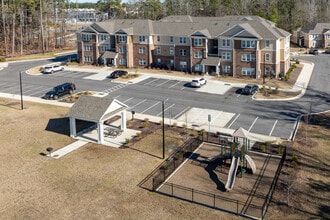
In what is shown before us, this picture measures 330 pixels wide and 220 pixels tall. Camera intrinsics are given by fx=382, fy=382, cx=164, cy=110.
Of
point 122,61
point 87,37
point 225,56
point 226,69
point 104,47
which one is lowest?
point 226,69

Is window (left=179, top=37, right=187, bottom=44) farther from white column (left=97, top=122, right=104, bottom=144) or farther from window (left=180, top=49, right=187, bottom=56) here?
white column (left=97, top=122, right=104, bottom=144)

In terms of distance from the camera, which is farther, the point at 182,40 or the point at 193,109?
the point at 182,40

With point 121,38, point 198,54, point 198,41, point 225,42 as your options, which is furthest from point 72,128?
point 121,38

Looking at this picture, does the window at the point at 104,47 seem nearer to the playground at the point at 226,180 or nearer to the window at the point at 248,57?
the window at the point at 248,57

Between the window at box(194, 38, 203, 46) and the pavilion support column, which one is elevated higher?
the window at box(194, 38, 203, 46)

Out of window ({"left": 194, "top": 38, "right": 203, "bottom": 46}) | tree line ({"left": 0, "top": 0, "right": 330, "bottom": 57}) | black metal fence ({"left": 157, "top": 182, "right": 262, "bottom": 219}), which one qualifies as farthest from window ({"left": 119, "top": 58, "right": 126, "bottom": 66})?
black metal fence ({"left": 157, "top": 182, "right": 262, "bottom": 219})

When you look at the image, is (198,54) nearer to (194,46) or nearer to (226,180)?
(194,46)

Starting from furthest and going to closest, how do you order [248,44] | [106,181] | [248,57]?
[248,57]
[248,44]
[106,181]

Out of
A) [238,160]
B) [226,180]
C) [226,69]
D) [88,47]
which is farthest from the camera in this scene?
[88,47]
